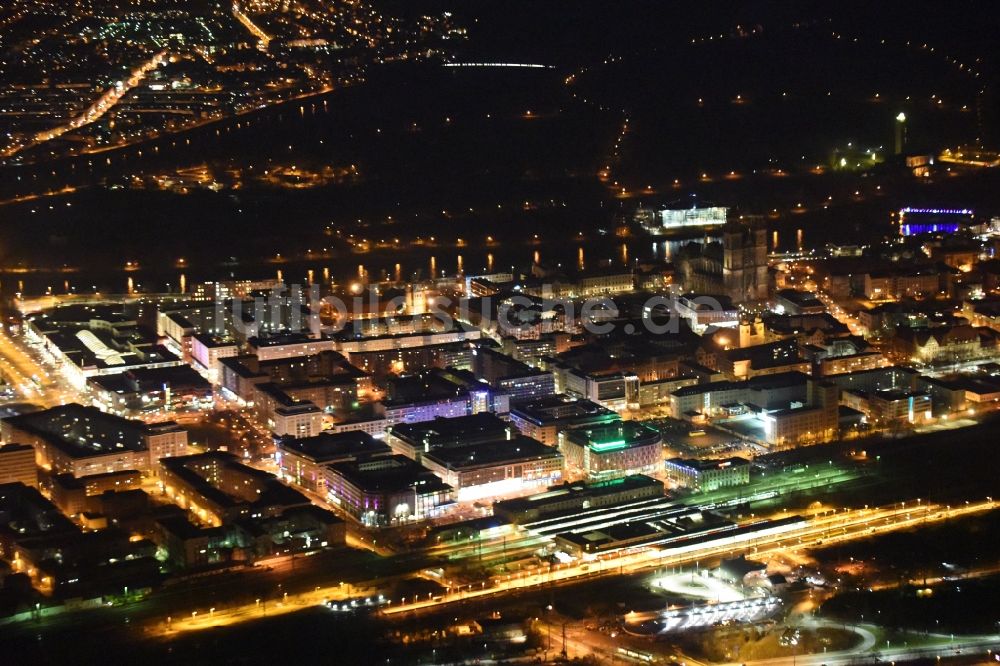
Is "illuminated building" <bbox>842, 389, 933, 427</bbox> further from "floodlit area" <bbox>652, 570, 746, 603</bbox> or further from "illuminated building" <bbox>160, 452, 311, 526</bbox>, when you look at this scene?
"illuminated building" <bbox>160, 452, 311, 526</bbox>

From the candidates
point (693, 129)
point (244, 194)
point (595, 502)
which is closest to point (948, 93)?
point (693, 129)

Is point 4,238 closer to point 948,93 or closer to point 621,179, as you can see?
point 621,179

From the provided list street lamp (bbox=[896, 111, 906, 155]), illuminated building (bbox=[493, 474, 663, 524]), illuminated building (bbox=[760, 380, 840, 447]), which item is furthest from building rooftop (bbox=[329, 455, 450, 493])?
street lamp (bbox=[896, 111, 906, 155])

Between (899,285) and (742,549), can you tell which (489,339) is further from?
(742,549)

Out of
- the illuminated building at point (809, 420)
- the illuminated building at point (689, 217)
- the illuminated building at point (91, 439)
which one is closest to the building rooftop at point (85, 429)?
the illuminated building at point (91, 439)

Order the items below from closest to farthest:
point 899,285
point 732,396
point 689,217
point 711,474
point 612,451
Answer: point 711,474
point 612,451
point 732,396
point 899,285
point 689,217

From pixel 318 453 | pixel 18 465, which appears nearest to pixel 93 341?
pixel 18 465

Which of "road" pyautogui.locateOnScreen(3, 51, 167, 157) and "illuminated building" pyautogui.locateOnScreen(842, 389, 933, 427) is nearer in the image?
"illuminated building" pyautogui.locateOnScreen(842, 389, 933, 427)
